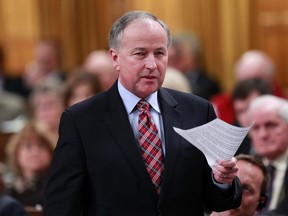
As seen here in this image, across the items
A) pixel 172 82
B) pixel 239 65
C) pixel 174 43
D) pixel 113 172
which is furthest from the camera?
pixel 174 43

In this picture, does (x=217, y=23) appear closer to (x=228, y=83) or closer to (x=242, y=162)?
(x=228, y=83)

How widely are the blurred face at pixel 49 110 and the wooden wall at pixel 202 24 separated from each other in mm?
2395

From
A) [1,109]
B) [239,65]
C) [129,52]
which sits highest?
[129,52]

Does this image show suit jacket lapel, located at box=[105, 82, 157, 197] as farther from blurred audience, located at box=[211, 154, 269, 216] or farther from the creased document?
blurred audience, located at box=[211, 154, 269, 216]

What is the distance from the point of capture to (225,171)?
3.62 m

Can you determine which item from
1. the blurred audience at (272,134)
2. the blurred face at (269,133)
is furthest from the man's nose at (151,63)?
the blurred face at (269,133)

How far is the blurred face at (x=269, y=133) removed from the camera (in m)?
6.23

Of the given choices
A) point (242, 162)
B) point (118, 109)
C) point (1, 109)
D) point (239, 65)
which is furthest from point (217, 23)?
point (118, 109)

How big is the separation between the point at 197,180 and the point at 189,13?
7.20 metres

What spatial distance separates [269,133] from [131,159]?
2.75 meters

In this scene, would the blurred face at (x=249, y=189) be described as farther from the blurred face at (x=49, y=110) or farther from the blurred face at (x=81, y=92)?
the blurred face at (x=49, y=110)

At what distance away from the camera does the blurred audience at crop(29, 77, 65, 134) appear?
8.50 meters

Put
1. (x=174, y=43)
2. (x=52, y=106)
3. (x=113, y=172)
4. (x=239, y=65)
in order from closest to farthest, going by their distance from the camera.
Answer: (x=113, y=172), (x=52, y=106), (x=239, y=65), (x=174, y=43)

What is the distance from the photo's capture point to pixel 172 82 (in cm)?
745
